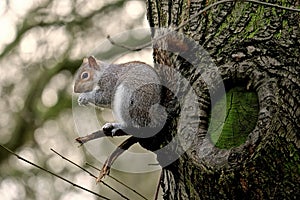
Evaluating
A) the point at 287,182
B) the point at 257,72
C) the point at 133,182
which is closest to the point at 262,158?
the point at 287,182

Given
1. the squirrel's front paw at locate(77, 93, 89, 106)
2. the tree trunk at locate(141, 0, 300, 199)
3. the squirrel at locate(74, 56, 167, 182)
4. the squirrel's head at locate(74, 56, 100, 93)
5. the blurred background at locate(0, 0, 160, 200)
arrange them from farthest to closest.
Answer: the blurred background at locate(0, 0, 160, 200), the squirrel's head at locate(74, 56, 100, 93), the squirrel's front paw at locate(77, 93, 89, 106), the squirrel at locate(74, 56, 167, 182), the tree trunk at locate(141, 0, 300, 199)

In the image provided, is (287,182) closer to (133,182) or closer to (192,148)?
(192,148)

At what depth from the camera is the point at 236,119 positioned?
131 centimetres

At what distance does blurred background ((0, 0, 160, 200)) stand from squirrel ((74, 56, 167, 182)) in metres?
2.57

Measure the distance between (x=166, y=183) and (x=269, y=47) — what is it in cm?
45

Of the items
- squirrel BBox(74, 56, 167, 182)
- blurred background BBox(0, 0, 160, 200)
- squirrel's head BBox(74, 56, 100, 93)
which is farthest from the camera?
blurred background BBox(0, 0, 160, 200)

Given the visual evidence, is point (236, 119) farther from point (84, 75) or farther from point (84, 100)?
point (84, 75)

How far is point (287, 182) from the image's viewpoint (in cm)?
123

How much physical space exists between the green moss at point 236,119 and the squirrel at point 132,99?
15 centimetres

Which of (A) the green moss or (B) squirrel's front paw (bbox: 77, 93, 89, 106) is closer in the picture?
(A) the green moss

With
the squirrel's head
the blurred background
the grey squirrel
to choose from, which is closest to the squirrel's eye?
the squirrel's head

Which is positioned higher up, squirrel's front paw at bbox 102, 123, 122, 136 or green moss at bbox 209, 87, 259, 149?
green moss at bbox 209, 87, 259, 149

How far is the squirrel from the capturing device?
1.44 meters

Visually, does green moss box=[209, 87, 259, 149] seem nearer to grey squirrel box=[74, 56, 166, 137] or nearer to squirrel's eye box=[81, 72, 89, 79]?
grey squirrel box=[74, 56, 166, 137]
